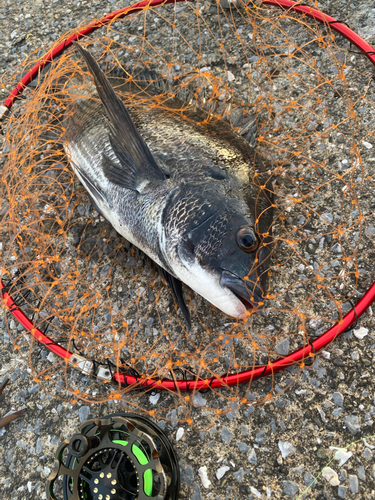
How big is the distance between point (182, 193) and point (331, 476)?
1809 millimetres

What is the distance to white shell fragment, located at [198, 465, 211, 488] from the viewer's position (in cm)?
220

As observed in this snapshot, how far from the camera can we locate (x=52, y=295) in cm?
270

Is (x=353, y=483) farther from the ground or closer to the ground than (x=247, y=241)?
closer to the ground

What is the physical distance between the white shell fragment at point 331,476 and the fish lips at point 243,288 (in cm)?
108

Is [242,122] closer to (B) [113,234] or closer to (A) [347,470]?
(B) [113,234]

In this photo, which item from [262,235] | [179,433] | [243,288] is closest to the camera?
[243,288]

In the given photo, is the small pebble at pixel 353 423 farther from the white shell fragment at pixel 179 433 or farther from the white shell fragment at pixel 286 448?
the white shell fragment at pixel 179 433

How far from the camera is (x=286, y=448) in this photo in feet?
7.19

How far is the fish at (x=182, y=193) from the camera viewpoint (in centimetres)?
195

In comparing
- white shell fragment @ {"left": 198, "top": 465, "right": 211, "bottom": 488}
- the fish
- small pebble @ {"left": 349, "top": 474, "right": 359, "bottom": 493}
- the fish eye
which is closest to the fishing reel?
white shell fragment @ {"left": 198, "top": 465, "right": 211, "bottom": 488}

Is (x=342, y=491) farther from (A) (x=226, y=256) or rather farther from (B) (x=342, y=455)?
(A) (x=226, y=256)

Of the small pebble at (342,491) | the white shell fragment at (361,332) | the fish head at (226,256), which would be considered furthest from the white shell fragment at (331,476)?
the fish head at (226,256)

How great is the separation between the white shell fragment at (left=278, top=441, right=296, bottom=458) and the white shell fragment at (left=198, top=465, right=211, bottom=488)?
47 centimetres

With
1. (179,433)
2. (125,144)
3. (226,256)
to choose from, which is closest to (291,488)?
(179,433)
